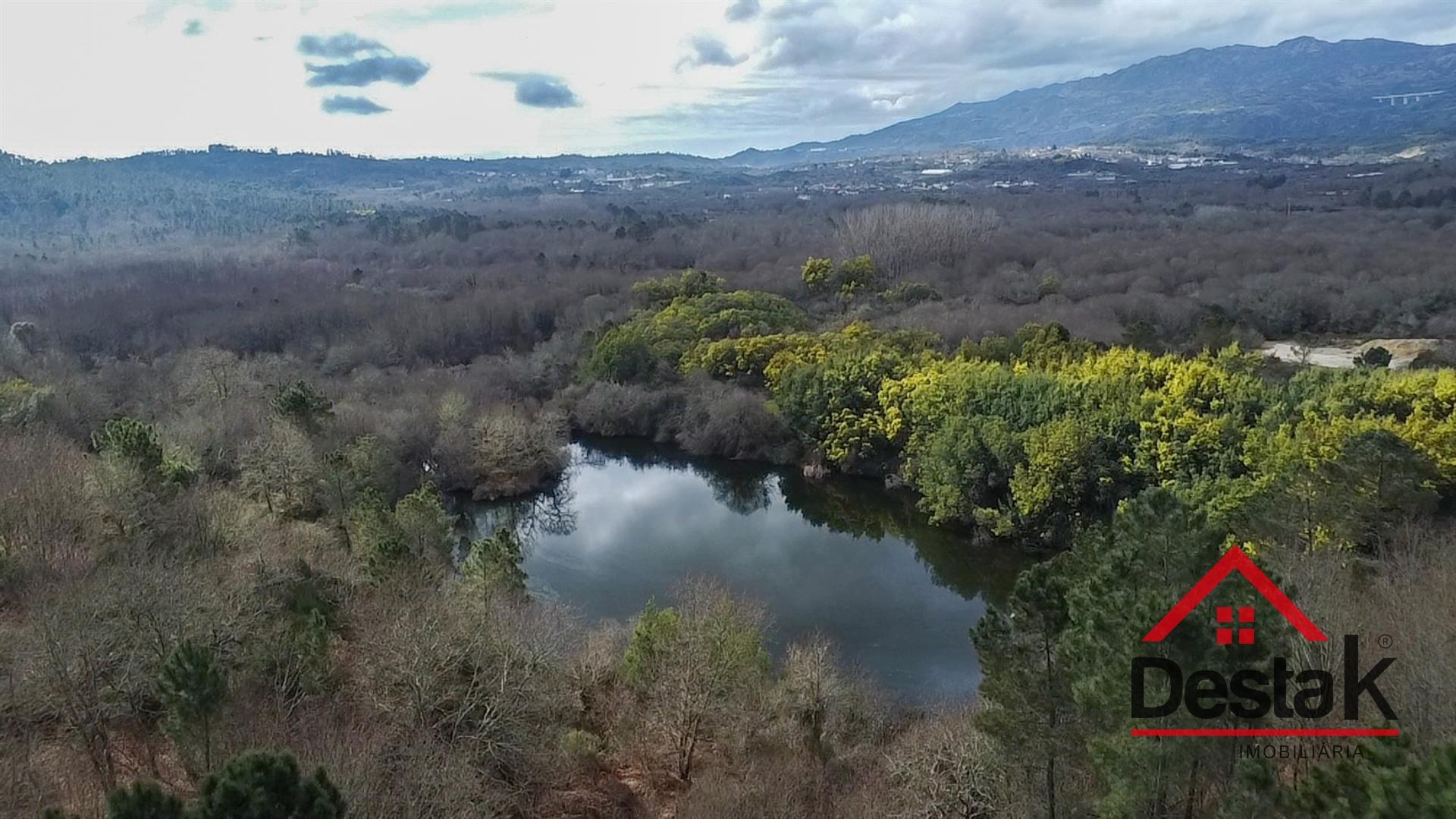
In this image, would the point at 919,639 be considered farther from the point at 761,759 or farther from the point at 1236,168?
the point at 1236,168

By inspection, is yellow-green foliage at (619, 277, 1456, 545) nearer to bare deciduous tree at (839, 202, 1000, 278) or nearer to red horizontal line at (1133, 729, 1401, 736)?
red horizontal line at (1133, 729, 1401, 736)

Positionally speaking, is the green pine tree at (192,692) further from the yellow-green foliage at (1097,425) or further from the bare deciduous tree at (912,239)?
the bare deciduous tree at (912,239)

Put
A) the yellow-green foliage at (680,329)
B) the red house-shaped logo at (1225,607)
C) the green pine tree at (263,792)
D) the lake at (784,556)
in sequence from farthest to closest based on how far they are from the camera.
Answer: the yellow-green foliage at (680,329) < the lake at (784,556) < the red house-shaped logo at (1225,607) < the green pine tree at (263,792)

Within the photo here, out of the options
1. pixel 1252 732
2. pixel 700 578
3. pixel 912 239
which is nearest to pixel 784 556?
pixel 700 578

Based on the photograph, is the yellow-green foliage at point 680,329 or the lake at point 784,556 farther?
the yellow-green foliage at point 680,329

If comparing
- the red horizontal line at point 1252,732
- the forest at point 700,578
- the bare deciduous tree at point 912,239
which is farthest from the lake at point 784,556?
the bare deciduous tree at point 912,239
